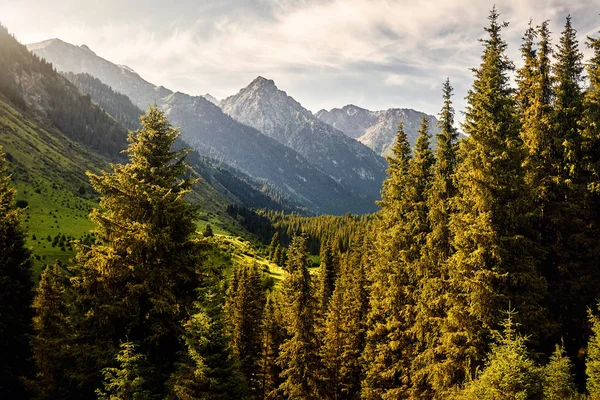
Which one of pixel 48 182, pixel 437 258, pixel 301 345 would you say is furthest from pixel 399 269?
pixel 48 182

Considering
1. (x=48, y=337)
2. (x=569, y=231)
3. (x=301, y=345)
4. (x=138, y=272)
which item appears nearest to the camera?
(x=138, y=272)

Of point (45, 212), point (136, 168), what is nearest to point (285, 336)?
Result: point (136, 168)

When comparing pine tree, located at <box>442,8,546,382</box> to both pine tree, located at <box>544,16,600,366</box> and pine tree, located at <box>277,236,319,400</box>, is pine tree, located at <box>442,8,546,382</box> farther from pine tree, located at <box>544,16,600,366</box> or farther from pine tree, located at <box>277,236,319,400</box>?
pine tree, located at <box>277,236,319,400</box>

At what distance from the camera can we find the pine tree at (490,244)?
16234 mm

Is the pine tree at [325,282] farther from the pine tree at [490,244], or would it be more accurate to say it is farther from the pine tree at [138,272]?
the pine tree at [138,272]

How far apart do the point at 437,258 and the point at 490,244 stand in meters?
4.44

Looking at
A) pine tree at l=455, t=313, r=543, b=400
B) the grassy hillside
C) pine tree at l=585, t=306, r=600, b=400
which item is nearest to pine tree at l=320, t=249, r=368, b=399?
pine tree at l=585, t=306, r=600, b=400

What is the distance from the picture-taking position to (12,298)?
80.7ft

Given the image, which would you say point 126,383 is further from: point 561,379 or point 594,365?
point 594,365

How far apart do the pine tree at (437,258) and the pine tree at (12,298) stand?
26124 mm

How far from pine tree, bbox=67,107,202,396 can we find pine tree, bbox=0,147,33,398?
13.6 metres

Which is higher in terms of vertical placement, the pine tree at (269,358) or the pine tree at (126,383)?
the pine tree at (126,383)

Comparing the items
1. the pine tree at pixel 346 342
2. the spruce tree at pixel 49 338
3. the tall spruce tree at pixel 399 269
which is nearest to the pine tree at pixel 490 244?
the tall spruce tree at pixel 399 269

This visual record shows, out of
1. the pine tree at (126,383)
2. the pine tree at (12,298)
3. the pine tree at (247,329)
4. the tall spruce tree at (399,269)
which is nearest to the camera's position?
the pine tree at (126,383)
